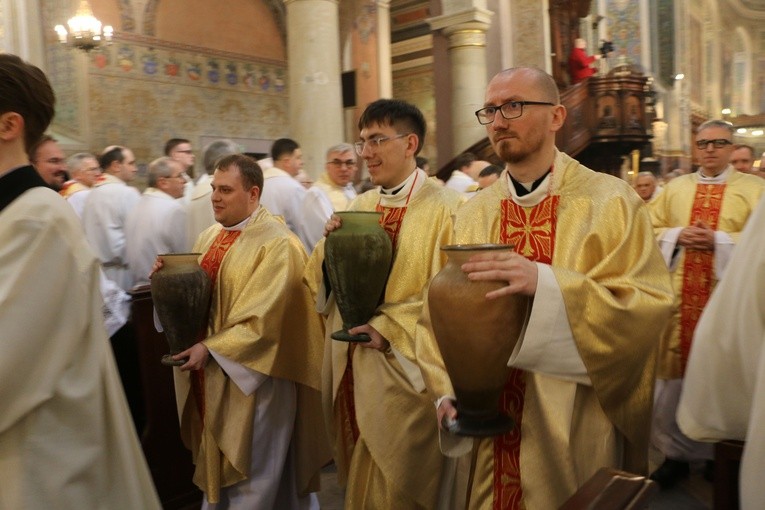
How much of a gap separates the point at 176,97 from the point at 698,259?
1138 centimetres

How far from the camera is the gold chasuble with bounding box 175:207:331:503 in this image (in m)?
3.37

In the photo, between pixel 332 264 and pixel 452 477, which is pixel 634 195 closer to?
pixel 332 264

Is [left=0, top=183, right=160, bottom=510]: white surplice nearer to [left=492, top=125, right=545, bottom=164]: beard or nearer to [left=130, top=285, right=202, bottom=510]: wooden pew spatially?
[left=492, top=125, right=545, bottom=164]: beard

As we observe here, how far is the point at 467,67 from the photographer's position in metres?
11.9

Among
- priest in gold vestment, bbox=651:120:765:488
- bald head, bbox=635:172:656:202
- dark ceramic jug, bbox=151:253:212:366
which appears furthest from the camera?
bald head, bbox=635:172:656:202

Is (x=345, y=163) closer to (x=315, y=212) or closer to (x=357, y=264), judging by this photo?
(x=315, y=212)

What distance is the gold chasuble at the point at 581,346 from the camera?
217 centimetres

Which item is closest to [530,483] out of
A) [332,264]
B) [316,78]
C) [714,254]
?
[332,264]

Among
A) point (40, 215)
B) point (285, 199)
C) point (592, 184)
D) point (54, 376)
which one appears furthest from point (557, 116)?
point (285, 199)

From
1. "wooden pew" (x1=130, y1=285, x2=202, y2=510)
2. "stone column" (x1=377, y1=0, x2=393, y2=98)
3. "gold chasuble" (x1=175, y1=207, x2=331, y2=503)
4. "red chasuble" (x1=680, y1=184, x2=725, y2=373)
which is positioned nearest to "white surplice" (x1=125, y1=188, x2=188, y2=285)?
"wooden pew" (x1=130, y1=285, x2=202, y2=510)

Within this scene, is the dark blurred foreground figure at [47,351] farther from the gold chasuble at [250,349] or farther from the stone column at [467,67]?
the stone column at [467,67]

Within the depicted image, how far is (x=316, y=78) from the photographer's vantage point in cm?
792

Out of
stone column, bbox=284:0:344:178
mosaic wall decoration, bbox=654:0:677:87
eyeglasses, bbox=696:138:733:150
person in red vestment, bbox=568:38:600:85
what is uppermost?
mosaic wall decoration, bbox=654:0:677:87

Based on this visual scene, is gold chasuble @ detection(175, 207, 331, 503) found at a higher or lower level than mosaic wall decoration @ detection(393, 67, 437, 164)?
lower
